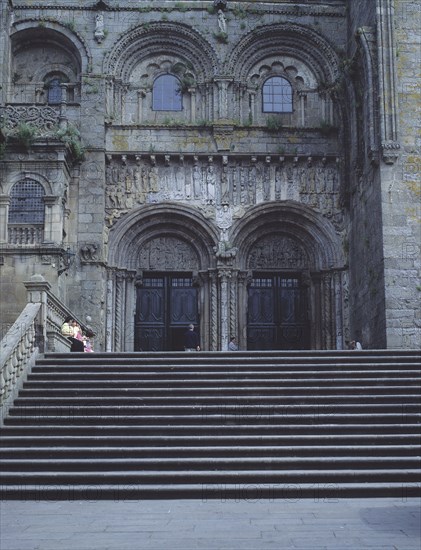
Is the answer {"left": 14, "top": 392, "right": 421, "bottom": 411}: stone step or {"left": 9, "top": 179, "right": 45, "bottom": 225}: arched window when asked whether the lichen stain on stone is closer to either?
{"left": 9, "top": 179, "right": 45, "bottom": 225}: arched window

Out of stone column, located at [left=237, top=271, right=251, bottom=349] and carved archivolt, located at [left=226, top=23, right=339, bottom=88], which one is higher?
carved archivolt, located at [left=226, top=23, right=339, bottom=88]

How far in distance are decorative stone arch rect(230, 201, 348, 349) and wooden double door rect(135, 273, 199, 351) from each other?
5.38 ft

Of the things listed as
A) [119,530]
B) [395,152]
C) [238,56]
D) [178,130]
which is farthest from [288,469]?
[238,56]

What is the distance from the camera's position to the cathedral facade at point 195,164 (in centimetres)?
2533

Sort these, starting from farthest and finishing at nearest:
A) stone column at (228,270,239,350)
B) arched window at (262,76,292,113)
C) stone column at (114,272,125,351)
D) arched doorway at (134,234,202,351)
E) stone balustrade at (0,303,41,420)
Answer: arched window at (262,76,292,113) → arched doorway at (134,234,202,351) → stone column at (228,270,239,350) → stone column at (114,272,125,351) → stone balustrade at (0,303,41,420)

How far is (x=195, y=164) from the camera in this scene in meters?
27.1

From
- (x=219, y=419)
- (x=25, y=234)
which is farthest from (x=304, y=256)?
(x=219, y=419)

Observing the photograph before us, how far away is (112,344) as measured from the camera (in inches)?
1022

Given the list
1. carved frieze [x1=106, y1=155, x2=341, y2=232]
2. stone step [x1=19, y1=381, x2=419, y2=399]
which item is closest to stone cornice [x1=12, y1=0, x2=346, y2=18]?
carved frieze [x1=106, y1=155, x2=341, y2=232]

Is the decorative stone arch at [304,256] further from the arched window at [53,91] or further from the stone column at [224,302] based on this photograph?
the arched window at [53,91]

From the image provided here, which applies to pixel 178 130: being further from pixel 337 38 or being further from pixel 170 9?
pixel 337 38

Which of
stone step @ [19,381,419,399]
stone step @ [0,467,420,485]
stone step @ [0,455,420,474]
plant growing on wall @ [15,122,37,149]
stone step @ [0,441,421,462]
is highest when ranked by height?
plant growing on wall @ [15,122,37,149]

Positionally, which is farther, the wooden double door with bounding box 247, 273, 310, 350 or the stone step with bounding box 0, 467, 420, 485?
the wooden double door with bounding box 247, 273, 310, 350

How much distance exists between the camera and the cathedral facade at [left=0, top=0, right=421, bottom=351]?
25.3m
